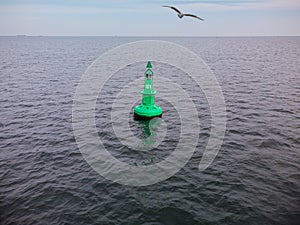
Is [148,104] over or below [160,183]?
over

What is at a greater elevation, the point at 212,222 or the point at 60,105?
the point at 60,105

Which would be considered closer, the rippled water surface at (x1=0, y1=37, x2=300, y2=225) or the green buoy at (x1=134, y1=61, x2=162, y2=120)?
the rippled water surface at (x1=0, y1=37, x2=300, y2=225)

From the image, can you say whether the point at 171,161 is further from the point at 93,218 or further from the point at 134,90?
the point at 134,90

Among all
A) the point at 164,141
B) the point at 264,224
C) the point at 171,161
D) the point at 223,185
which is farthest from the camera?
the point at 164,141

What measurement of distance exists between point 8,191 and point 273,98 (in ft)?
119

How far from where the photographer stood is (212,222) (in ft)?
43.5

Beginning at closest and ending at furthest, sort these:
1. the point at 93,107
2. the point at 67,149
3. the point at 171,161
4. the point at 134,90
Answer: the point at 171,161, the point at 67,149, the point at 93,107, the point at 134,90

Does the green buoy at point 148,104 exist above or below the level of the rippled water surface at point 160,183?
above

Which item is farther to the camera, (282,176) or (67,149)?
(67,149)

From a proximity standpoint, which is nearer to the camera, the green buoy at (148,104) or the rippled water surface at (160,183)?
the rippled water surface at (160,183)

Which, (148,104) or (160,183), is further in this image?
(148,104)

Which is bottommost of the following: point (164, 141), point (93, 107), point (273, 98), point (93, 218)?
point (93, 218)

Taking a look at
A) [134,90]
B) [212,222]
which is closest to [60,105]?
[134,90]

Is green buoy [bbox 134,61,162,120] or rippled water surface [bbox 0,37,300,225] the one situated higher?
green buoy [bbox 134,61,162,120]
